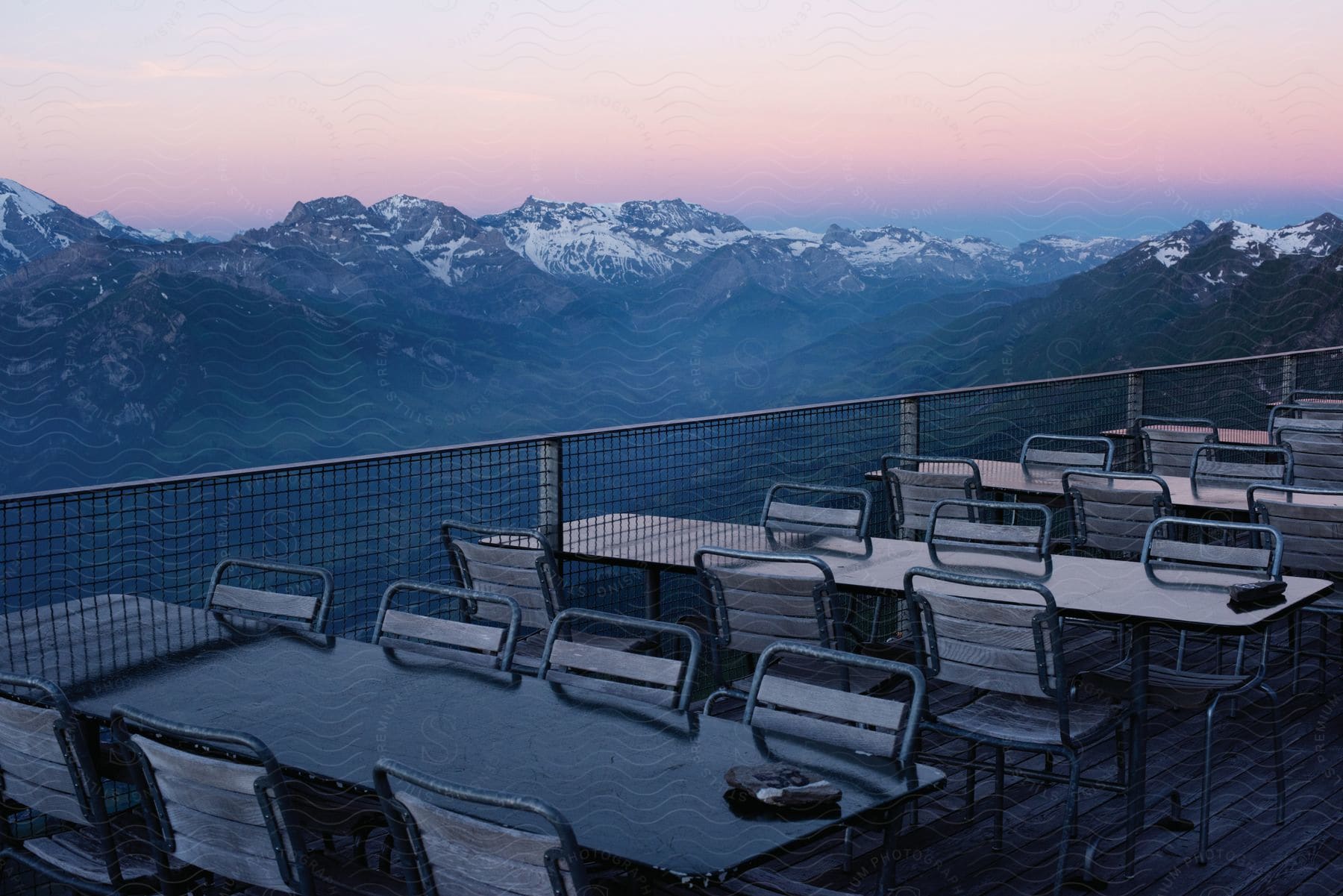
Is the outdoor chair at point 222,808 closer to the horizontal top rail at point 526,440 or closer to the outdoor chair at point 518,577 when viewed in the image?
the horizontal top rail at point 526,440

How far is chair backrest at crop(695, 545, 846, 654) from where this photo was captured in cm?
343

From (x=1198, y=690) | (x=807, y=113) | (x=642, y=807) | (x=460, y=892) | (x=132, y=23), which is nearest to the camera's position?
(x=460, y=892)

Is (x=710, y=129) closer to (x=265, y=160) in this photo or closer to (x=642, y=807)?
(x=265, y=160)

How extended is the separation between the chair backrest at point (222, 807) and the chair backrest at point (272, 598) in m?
1.08

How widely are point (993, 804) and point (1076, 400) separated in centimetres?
390

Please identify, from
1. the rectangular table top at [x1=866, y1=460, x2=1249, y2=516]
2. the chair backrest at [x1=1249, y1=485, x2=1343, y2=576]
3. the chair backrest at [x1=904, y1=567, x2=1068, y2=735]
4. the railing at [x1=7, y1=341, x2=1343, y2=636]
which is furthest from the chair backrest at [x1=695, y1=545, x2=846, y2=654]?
the rectangular table top at [x1=866, y1=460, x2=1249, y2=516]

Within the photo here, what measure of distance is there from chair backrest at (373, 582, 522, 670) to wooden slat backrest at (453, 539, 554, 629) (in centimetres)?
42

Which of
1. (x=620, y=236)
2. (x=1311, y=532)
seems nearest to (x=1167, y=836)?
(x=1311, y=532)

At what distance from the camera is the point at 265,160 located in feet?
14.1

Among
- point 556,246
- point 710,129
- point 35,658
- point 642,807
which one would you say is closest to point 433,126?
point 710,129

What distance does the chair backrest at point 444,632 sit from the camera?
292 centimetres

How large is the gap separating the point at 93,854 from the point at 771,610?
1765mm

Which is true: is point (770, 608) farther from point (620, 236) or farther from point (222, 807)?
point (620, 236)

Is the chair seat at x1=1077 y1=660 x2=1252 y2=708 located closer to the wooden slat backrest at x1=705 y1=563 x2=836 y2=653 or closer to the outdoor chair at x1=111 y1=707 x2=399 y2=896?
the wooden slat backrest at x1=705 y1=563 x2=836 y2=653
